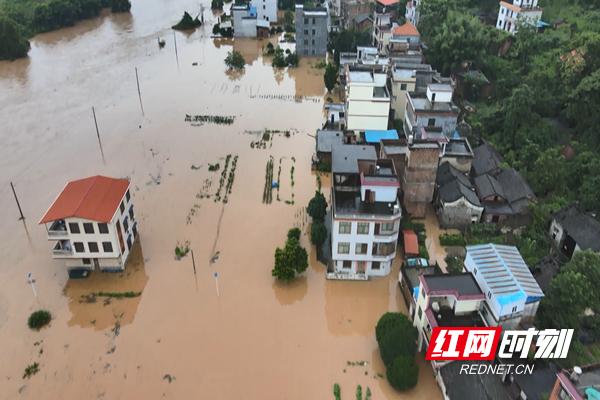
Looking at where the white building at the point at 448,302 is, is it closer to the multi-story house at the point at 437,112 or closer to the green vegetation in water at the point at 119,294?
the green vegetation in water at the point at 119,294

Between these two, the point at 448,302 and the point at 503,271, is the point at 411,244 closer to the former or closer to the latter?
the point at 503,271

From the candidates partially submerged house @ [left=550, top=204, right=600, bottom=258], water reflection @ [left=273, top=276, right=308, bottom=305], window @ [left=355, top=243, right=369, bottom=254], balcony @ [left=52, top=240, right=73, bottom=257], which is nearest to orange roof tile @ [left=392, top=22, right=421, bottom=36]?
partially submerged house @ [left=550, top=204, right=600, bottom=258]

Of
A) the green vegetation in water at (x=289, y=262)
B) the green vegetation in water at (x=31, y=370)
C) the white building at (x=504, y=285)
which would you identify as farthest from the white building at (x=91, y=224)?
the white building at (x=504, y=285)

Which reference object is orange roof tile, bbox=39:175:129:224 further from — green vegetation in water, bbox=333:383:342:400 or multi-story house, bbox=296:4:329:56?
multi-story house, bbox=296:4:329:56

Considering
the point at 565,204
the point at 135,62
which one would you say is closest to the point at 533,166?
the point at 565,204

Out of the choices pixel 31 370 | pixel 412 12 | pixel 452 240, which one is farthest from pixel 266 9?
pixel 31 370
